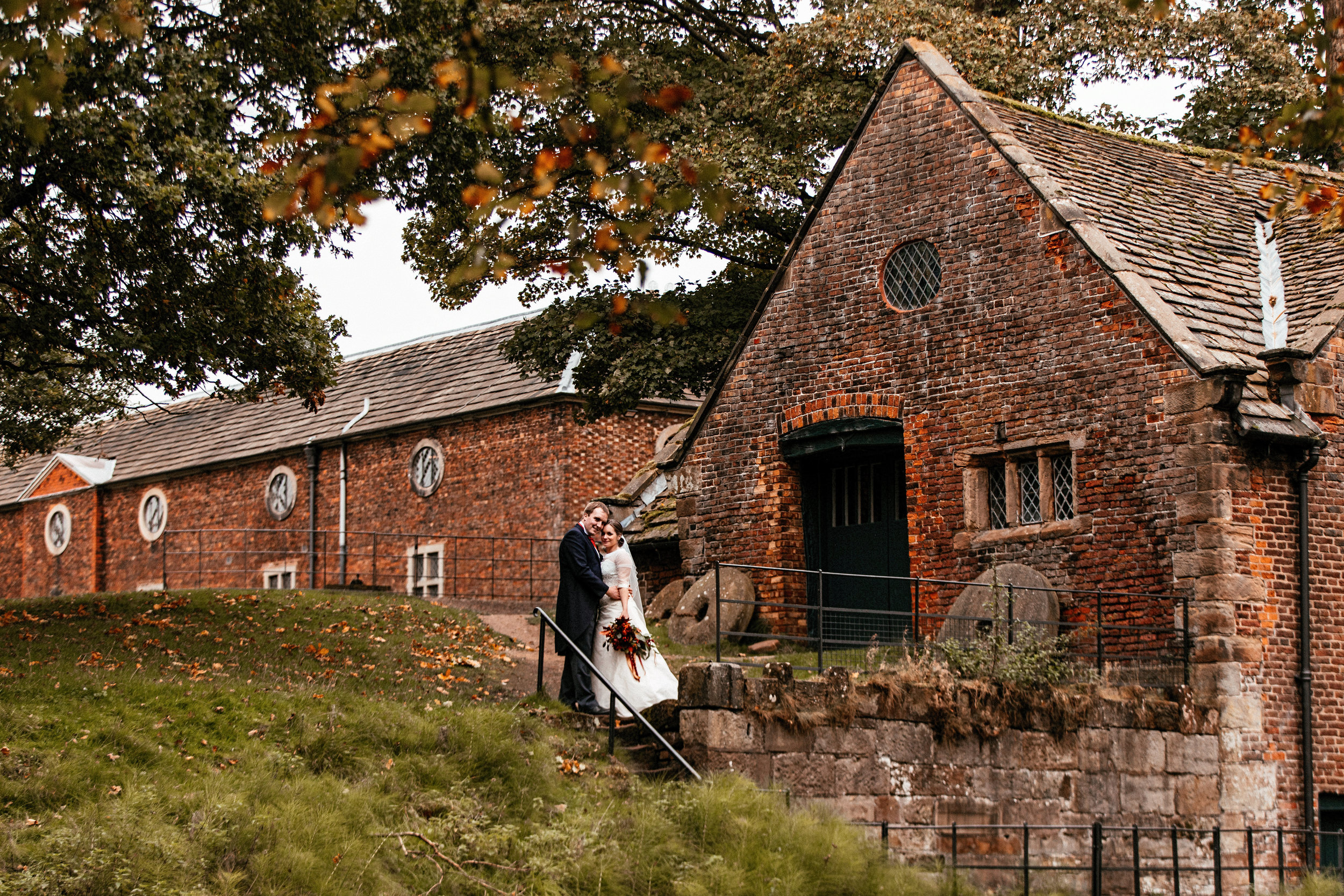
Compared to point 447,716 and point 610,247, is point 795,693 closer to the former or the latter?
point 447,716

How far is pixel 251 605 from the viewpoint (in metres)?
19.4

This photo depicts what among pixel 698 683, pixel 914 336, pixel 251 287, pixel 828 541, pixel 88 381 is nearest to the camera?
pixel 698 683

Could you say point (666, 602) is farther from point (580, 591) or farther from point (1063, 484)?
point (580, 591)

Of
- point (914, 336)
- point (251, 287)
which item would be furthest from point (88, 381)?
point (914, 336)

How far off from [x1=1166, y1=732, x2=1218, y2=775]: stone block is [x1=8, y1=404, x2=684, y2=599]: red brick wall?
16.8 meters

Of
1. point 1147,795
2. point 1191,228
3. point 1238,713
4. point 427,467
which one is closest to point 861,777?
point 1147,795

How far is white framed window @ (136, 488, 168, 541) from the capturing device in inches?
1537

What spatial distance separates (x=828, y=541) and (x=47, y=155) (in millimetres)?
10131

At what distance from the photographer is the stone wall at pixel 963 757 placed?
40.6 feet

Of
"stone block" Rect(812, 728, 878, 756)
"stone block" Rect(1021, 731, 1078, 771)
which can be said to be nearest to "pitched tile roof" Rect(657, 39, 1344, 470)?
"stone block" Rect(1021, 731, 1078, 771)

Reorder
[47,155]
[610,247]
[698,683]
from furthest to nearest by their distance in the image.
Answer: [47,155] → [698,683] → [610,247]

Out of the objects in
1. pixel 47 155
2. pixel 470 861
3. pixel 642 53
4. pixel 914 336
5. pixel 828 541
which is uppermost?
pixel 642 53

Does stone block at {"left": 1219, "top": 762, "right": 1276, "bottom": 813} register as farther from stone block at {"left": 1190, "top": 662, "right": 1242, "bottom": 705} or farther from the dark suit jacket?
the dark suit jacket

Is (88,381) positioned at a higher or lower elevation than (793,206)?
lower
